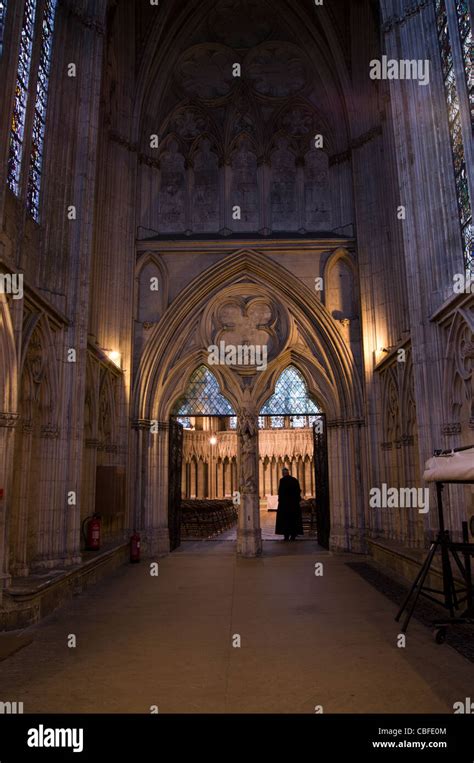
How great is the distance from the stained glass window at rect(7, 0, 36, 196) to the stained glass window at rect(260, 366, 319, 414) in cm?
782

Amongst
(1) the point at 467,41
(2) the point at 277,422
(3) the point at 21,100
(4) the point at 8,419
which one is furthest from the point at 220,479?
(1) the point at 467,41

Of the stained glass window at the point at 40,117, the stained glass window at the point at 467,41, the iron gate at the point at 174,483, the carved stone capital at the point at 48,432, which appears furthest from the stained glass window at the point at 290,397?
the stained glass window at the point at 467,41

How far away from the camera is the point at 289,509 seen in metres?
14.1

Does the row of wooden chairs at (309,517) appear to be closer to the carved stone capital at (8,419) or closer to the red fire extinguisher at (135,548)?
the red fire extinguisher at (135,548)

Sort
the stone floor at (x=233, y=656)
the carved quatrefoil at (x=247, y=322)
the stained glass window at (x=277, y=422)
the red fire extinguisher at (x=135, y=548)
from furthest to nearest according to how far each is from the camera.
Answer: the stained glass window at (x=277, y=422) < the carved quatrefoil at (x=247, y=322) < the red fire extinguisher at (x=135, y=548) < the stone floor at (x=233, y=656)

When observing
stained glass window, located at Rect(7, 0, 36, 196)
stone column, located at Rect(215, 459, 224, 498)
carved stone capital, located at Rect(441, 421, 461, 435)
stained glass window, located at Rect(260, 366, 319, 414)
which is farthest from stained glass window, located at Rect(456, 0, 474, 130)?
stone column, located at Rect(215, 459, 224, 498)

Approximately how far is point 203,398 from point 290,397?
2.19m

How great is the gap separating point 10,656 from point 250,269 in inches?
396

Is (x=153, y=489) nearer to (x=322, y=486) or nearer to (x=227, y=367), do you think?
(x=227, y=367)

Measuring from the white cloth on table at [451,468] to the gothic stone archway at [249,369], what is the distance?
6334mm

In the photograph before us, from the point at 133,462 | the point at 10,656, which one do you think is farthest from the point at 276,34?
the point at 10,656

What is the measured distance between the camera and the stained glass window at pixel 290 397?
13.3 m

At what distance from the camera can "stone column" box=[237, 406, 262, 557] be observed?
11.4m

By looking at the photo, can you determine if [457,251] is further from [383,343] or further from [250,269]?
[250,269]
